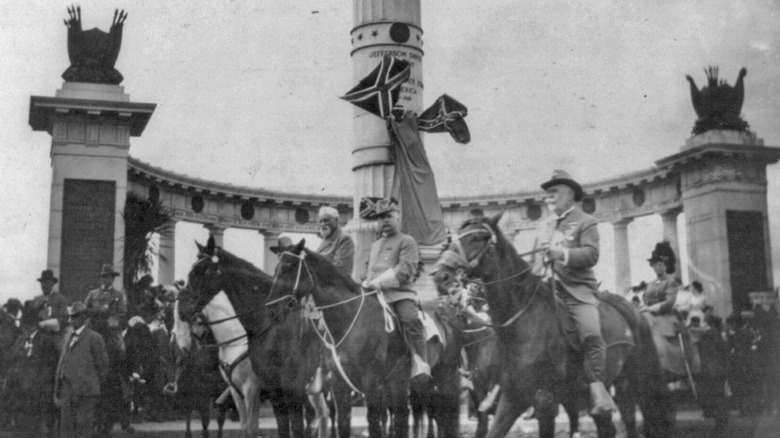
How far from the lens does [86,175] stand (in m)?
22.0

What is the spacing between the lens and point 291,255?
943cm

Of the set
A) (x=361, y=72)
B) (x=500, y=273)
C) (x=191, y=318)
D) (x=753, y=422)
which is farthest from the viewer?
(x=361, y=72)

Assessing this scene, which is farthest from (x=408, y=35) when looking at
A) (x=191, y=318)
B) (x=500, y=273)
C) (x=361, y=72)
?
(x=500, y=273)

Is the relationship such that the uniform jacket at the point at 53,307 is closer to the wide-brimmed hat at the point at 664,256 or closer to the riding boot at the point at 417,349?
the riding boot at the point at 417,349

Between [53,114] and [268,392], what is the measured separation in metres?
→ 15.2

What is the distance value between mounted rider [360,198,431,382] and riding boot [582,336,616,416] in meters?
1.95

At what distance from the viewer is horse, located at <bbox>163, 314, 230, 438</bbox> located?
1205cm

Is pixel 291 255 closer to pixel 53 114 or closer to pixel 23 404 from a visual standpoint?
pixel 23 404

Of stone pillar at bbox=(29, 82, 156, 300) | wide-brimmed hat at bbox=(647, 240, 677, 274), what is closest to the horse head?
wide-brimmed hat at bbox=(647, 240, 677, 274)

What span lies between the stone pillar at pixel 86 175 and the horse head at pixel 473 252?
15.2 metres

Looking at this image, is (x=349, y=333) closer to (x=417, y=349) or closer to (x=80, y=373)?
(x=417, y=349)

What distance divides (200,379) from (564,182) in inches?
258

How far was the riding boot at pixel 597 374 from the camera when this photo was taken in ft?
26.9

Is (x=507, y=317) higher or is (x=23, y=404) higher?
(x=507, y=317)
